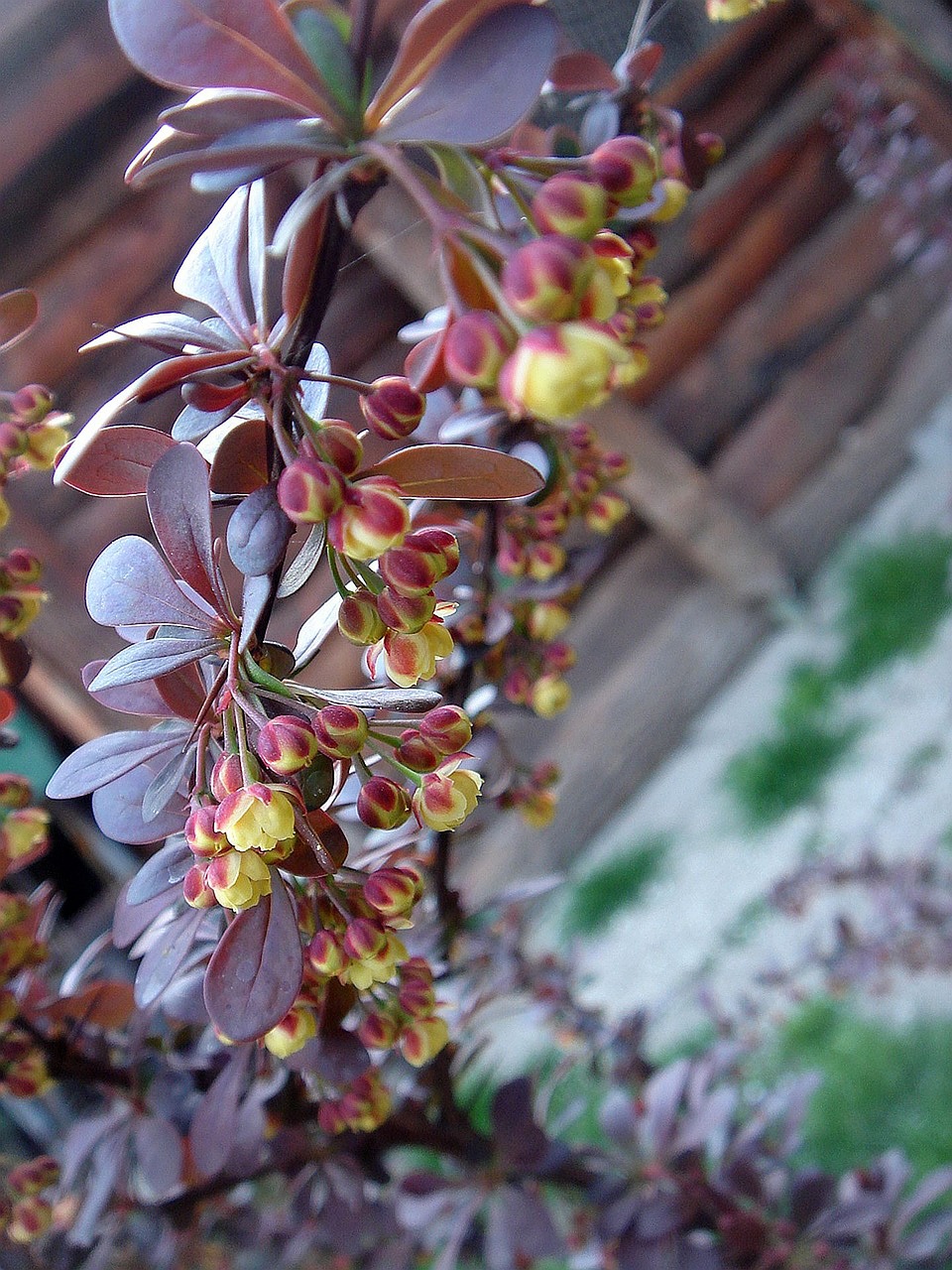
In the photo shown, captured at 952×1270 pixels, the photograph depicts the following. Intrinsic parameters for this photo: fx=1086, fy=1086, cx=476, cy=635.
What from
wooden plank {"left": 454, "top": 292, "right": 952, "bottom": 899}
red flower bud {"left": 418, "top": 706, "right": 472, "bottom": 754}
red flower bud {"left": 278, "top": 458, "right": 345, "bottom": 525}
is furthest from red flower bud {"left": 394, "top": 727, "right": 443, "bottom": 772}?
wooden plank {"left": 454, "top": 292, "right": 952, "bottom": 899}

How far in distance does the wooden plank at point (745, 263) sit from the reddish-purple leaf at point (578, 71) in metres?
1.87

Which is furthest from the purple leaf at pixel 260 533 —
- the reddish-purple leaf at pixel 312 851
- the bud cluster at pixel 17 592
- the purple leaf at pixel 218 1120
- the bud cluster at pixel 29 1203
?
the bud cluster at pixel 29 1203

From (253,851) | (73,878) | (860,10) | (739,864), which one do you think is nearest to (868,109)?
(860,10)

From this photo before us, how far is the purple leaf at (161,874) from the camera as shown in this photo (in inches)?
18.8

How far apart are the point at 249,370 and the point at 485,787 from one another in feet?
1.36

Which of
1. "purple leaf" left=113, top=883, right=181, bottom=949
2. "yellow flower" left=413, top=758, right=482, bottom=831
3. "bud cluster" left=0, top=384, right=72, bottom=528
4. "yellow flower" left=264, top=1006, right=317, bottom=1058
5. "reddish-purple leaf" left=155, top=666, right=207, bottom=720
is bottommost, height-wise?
"yellow flower" left=264, top=1006, right=317, bottom=1058

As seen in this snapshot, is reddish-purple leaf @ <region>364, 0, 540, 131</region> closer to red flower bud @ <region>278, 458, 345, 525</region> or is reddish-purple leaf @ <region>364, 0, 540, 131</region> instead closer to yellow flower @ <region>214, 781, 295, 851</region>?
red flower bud @ <region>278, 458, 345, 525</region>

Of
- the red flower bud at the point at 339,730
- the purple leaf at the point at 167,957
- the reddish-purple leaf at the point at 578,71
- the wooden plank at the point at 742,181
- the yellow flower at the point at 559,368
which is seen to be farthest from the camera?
the wooden plank at the point at 742,181

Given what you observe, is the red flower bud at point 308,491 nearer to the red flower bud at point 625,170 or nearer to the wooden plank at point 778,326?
the red flower bud at point 625,170

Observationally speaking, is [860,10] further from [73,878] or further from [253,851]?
[253,851]

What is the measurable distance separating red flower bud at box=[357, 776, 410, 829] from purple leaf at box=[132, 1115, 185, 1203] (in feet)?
1.03

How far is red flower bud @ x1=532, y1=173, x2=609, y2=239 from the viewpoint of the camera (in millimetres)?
303

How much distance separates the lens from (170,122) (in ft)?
1.07

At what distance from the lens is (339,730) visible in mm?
378
